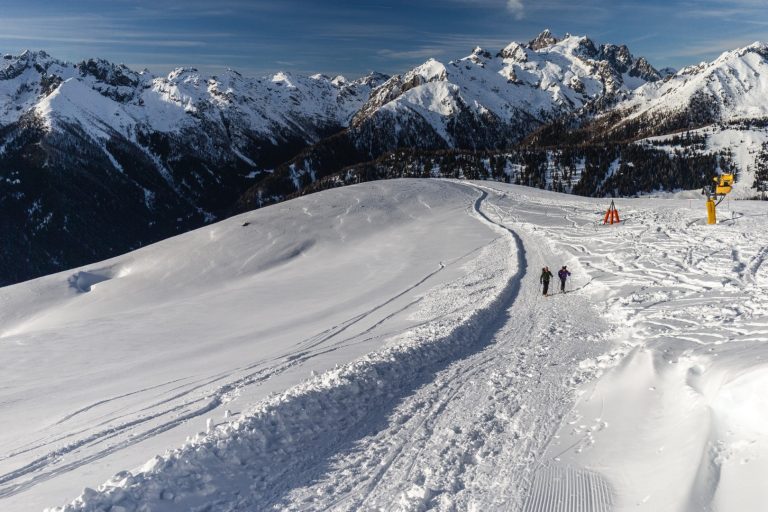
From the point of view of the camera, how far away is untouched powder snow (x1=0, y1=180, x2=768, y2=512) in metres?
7.59

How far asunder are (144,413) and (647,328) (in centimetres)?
1393

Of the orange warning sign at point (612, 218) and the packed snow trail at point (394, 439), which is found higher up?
the orange warning sign at point (612, 218)

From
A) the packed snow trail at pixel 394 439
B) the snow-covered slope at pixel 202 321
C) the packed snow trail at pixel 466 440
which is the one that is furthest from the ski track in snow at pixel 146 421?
the packed snow trail at pixel 466 440

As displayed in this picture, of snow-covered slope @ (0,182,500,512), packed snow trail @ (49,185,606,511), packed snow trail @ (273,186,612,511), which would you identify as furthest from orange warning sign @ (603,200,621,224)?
packed snow trail @ (273,186,612,511)

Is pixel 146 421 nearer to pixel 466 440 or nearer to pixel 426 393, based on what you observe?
pixel 426 393

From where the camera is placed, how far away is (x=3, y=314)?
3497 cm

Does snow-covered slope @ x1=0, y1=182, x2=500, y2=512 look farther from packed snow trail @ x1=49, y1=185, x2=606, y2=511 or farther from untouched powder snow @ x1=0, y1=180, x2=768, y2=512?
packed snow trail @ x1=49, y1=185, x2=606, y2=511

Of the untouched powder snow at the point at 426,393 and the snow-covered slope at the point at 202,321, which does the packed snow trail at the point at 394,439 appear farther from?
the snow-covered slope at the point at 202,321

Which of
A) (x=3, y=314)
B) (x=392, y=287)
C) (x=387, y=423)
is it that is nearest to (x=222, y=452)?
(x=387, y=423)

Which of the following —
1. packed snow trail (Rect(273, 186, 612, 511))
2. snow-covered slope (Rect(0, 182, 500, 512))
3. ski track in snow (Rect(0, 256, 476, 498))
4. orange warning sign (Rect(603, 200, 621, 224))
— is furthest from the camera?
orange warning sign (Rect(603, 200, 621, 224))

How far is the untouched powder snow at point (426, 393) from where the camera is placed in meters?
7.59

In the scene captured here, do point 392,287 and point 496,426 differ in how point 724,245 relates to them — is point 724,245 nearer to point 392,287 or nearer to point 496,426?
point 392,287

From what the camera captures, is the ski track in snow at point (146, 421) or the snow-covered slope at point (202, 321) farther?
the snow-covered slope at point (202, 321)

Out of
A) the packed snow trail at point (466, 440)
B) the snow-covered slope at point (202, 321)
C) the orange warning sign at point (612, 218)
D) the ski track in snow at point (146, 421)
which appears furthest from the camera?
the orange warning sign at point (612, 218)
